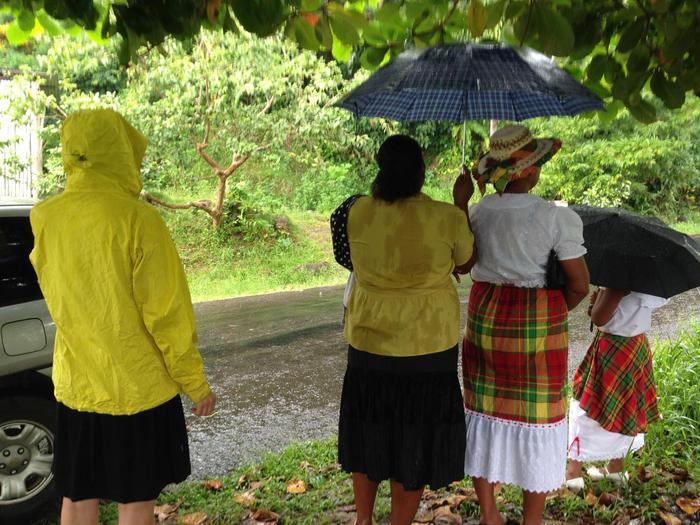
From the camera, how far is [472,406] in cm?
278

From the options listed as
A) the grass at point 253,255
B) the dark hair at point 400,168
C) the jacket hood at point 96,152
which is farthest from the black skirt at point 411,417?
the grass at point 253,255

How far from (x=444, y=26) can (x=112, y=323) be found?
1.97 m

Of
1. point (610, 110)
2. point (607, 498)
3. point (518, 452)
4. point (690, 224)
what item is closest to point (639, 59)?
point (610, 110)

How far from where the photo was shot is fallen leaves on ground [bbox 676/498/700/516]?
124 inches

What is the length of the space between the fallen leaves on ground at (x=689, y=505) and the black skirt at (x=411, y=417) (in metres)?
1.39

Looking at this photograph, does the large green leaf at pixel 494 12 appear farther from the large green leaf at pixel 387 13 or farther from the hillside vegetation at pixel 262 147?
the hillside vegetation at pixel 262 147

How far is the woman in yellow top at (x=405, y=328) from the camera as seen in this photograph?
8.16 feet

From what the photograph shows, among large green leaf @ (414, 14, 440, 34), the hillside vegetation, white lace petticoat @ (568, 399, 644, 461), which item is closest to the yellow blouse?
large green leaf @ (414, 14, 440, 34)

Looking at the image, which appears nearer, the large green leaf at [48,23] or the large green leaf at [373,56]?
the large green leaf at [48,23]

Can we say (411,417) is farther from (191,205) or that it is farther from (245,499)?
(191,205)

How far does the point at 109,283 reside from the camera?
2.11 metres

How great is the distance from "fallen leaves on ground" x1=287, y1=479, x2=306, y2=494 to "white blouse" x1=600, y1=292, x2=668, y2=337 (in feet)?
6.12

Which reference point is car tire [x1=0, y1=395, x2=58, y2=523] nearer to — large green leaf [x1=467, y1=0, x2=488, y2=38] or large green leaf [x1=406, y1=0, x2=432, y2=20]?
large green leaf [x1=406, y1=0, x2=432, y2=20]

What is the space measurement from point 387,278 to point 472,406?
0.74 metres
